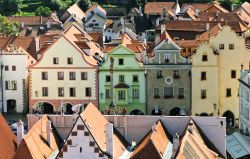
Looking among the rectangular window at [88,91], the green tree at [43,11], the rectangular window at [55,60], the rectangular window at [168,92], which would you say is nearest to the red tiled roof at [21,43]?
the rectangular window at [55,60]

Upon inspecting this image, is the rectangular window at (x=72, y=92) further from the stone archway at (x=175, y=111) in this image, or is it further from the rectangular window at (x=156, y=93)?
the stone archway at (x=175, y=111)

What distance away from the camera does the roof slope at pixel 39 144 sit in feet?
157

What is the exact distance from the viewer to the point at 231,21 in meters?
118

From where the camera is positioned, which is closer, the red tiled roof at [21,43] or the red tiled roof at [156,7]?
the red tiled roof at [21,43]

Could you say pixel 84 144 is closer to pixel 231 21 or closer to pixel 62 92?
pixel 62 92

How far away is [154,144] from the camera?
164ft

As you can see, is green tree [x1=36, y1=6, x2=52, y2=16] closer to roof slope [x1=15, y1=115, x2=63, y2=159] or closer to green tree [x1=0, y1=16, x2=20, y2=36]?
green tree [x1=0, y1=16, x2=20, y2=36]

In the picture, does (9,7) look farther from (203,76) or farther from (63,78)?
(203,76)

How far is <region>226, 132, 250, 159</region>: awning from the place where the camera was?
6629 centimetres

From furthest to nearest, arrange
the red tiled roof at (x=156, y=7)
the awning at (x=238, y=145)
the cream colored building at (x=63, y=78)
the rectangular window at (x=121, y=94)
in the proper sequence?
the red tiled roof at (x=156, y=7) < the cream colored building at (x=63, y=78) < the rectangular window at (x=121, y=94) < the awning at (x=238, y=145)

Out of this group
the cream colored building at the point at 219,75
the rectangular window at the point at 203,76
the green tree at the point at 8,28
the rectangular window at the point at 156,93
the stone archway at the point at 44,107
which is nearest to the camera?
the cream colored building at the point at 219,75

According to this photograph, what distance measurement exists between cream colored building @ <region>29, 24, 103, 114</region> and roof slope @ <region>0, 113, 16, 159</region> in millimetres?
29212

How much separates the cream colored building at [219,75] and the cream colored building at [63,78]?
11.6m

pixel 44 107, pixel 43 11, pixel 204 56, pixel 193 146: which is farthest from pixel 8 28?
pixel 193 146
